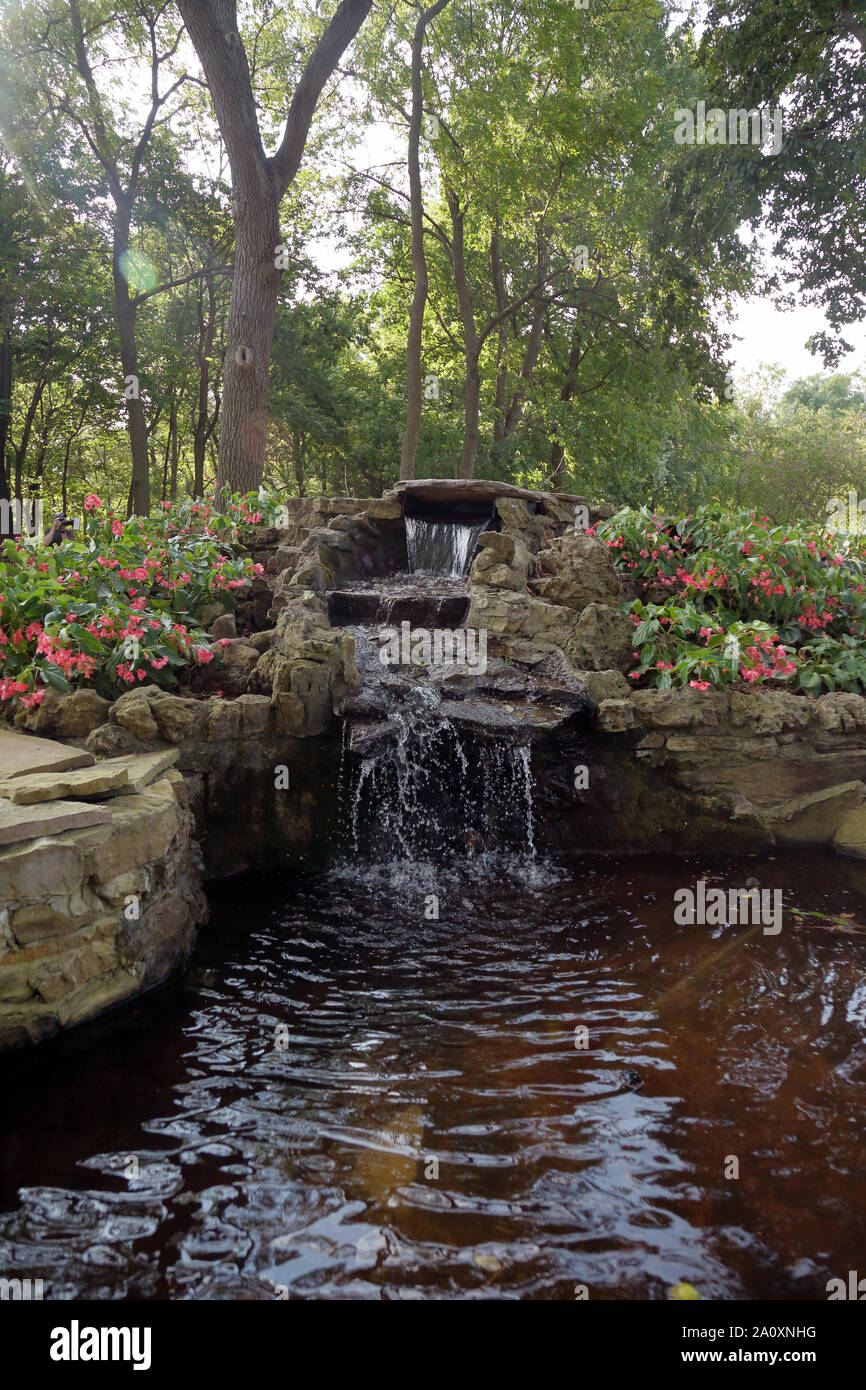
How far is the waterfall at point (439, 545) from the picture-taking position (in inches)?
379

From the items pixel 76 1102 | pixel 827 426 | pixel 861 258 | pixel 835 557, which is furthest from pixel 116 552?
pixel 827 426

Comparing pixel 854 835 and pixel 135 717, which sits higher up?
pixel 135 717

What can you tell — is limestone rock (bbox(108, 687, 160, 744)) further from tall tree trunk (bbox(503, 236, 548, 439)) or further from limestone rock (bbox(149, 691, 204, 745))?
tall tree trunk (bbox(503, 236, 548, 439))

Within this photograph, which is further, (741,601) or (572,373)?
(572,373)

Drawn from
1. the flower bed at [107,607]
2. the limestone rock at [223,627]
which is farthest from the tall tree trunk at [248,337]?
the limestone rock at [223,627]

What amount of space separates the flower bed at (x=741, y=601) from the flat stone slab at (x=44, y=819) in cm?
454

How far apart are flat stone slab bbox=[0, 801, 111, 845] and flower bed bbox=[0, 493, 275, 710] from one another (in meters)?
1.85

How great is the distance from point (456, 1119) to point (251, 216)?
36.3 ft

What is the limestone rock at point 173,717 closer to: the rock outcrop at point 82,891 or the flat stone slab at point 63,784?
the rock outcrop at point 82,891

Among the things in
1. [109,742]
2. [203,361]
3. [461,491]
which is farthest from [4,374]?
[109,742]

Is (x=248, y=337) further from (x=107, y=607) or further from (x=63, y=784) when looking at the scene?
(x=63, y=784)

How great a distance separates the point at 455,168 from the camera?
14.8m

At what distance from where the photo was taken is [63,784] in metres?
3.98
